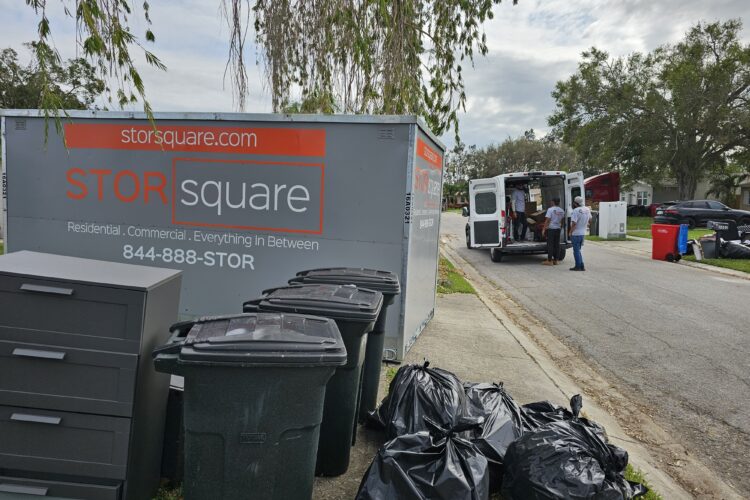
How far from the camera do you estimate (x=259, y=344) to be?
2.04 meters

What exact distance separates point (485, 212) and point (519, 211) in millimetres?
2366

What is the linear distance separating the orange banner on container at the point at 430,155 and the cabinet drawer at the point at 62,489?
3586mm

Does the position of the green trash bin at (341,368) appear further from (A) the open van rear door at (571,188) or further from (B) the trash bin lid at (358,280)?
(A) the open van rear door at (571,188)

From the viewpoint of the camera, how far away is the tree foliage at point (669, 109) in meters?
32.5

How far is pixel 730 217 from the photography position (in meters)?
25.5

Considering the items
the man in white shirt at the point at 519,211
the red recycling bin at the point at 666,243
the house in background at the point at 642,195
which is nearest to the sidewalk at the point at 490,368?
the man in white shirt at the point at 519,211

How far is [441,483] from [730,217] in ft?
95.7

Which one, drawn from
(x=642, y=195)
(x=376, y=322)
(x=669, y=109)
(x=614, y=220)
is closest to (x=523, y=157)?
(x=642, y=195)

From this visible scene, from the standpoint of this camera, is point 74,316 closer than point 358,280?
Yes

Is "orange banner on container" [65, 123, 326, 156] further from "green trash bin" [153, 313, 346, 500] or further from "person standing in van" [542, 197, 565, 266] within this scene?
"person standing in van" [542, 197, 565, 266]

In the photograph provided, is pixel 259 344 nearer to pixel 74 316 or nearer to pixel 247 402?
pixel 247 402

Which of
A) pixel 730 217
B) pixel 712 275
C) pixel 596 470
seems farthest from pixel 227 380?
pixel 730 217

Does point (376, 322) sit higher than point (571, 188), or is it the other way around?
point (571, 188)

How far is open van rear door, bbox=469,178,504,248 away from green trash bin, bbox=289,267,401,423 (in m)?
9.79
